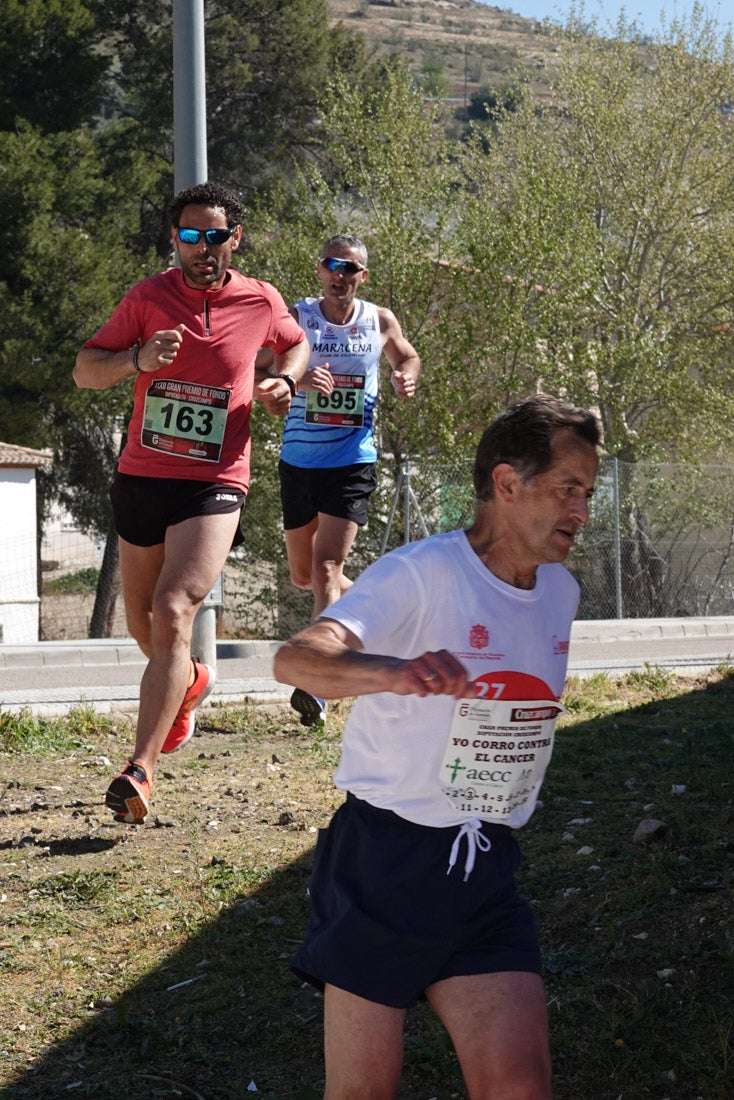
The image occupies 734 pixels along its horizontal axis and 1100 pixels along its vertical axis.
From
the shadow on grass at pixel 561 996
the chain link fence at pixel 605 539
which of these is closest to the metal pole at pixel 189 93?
the shadow on grass at pixel 561 996

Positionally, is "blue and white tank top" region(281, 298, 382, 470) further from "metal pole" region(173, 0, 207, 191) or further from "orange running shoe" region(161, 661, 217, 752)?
"orange running shoe" region(161, 661, 217, 752)

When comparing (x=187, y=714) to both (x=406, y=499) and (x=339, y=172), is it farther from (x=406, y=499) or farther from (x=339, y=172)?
(x=339, y=172)

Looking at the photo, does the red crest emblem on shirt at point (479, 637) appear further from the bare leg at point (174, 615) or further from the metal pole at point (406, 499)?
the metal pole at point (406, 499)

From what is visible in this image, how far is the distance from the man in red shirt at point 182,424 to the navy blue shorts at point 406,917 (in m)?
2.65

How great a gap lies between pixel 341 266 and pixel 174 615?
2.79 metres

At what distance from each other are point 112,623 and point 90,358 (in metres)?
27.6

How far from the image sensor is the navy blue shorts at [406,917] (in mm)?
2848

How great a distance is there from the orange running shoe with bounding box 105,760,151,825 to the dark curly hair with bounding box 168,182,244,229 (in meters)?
2.18

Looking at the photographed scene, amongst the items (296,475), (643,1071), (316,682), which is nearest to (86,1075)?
(643,1071)

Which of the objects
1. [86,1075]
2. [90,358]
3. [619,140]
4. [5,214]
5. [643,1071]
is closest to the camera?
[643,1071]

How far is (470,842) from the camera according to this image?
9.61ft

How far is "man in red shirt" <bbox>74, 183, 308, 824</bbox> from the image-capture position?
557cm

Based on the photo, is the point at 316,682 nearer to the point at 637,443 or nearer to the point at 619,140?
the point at 637,443

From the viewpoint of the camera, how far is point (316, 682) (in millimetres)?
2756
